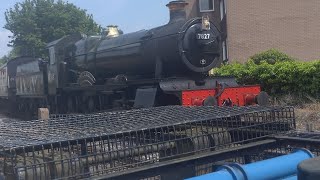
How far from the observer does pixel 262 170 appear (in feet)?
8.05

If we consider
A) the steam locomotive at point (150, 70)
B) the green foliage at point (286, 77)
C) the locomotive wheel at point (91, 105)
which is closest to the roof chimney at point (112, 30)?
the steam locomotive at point (150, 70)

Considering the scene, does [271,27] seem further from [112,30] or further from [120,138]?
[120,138]

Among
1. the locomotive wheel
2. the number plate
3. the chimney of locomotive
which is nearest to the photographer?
the number plate

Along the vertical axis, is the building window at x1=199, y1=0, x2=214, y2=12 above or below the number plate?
above

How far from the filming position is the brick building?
107 feet

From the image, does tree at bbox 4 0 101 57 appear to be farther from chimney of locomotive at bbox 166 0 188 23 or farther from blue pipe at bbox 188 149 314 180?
blue pipe at bbox 188 149 314 180

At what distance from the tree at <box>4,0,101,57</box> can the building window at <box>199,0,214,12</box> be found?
25817 millimetres

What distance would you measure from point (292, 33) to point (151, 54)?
23.0m

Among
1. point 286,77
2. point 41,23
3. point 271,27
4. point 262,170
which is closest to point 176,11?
point 286,77

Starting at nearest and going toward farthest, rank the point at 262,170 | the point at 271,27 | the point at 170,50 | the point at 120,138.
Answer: the point at 262,170 < the point at 120,138 < the point at 170,50 < the point at 271,27

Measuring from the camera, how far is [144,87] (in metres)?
11.8

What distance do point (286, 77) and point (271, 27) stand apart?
17546 millimetres

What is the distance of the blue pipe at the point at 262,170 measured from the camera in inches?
90.7

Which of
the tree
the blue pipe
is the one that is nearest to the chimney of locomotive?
the blue pipe
